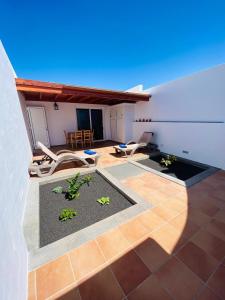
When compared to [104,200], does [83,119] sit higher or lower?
higher

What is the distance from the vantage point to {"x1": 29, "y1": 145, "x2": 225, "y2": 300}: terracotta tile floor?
4.11 feet

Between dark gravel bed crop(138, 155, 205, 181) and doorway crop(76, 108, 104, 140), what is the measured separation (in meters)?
5.03

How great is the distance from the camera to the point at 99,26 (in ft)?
15.3

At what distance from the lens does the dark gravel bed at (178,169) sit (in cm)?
384

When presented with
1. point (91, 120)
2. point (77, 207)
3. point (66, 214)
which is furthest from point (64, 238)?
point (91, 120)

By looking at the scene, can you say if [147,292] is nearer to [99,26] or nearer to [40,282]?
[40,282]

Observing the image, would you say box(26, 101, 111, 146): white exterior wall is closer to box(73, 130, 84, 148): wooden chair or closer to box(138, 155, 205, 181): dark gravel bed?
box(73, 130, 84, 148): wooden chair

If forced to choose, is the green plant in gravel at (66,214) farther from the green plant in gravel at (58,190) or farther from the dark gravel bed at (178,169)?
the dark gravel bed at (178,169)

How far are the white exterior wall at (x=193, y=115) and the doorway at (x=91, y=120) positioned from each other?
12.8 feet

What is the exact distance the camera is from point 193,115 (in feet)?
16.4

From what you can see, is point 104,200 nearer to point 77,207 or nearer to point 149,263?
point 77,207

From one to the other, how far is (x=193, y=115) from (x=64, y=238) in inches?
220

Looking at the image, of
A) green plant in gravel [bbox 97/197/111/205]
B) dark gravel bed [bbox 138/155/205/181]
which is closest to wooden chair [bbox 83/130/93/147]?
dark gravel bed [bbox 138/155/205/181]

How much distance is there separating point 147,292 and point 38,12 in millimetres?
5837
